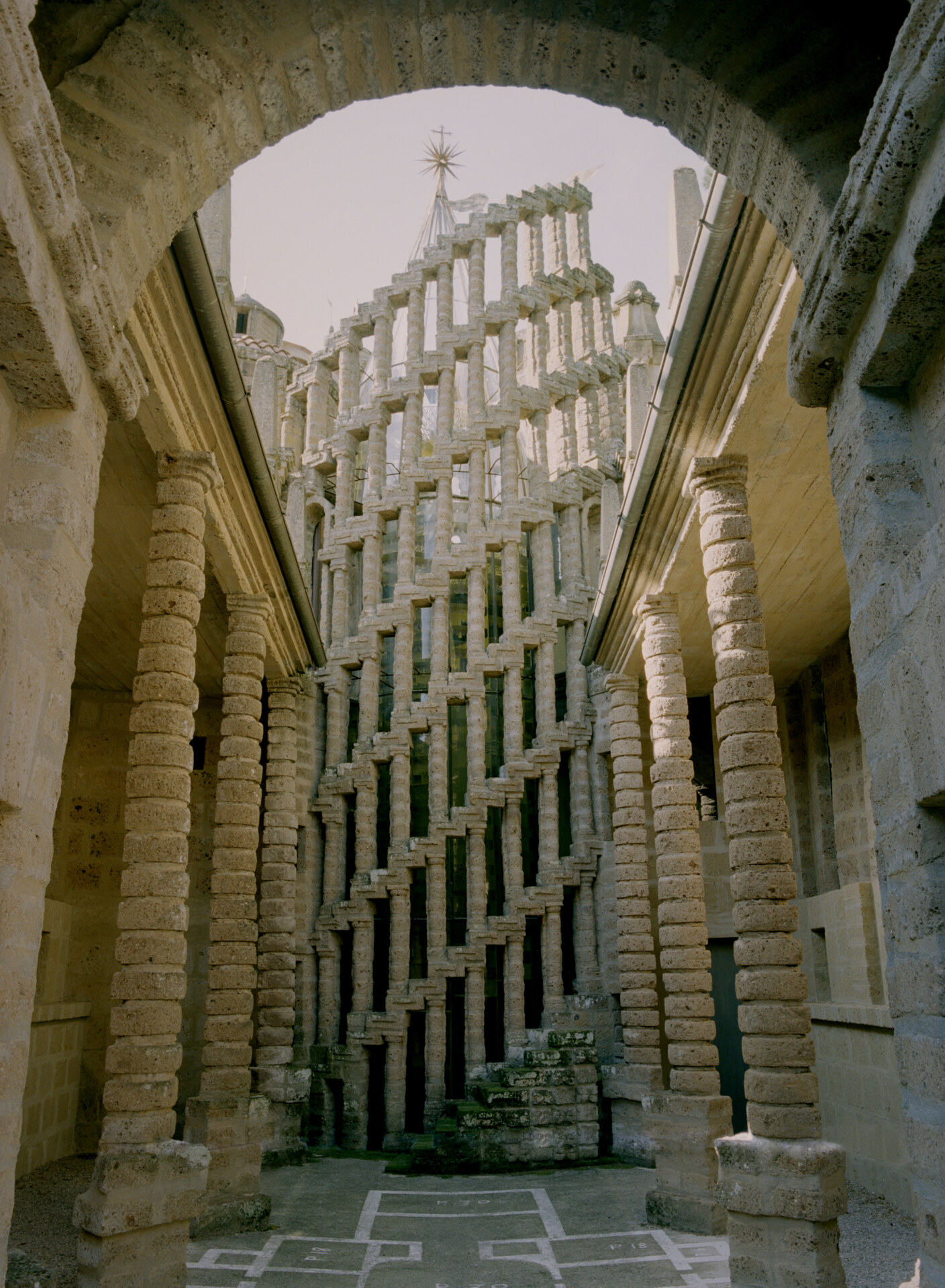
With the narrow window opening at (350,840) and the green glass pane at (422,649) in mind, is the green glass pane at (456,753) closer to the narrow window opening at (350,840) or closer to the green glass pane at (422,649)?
the green glass pane at (422,649)

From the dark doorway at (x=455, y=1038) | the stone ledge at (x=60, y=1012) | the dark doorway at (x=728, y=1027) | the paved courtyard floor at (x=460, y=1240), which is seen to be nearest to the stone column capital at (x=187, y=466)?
the paved courtyard floor at (x=460, y=1240)

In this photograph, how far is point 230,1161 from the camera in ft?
27.7

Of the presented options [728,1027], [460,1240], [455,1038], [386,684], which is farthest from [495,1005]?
[460,1240]

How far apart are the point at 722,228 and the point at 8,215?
13.5ft

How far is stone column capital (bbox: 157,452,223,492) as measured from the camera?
741 centimetres

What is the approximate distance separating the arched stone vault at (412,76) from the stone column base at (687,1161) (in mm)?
7066

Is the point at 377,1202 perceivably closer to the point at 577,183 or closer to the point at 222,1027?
the point at 222,1027

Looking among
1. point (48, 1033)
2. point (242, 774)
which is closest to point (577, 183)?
point (242, 774)

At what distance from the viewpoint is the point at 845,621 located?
36.1 ft

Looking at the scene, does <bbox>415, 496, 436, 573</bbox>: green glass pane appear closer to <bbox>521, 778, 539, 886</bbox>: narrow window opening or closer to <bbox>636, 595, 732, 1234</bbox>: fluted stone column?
<bbox>521, 778, 539, 886</bbox>: narrow window opening

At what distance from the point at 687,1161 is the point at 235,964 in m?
4.32

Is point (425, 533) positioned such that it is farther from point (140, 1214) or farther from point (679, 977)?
point (140, 1214)

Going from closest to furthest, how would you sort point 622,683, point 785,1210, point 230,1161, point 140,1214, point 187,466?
1. point 785,1210
2. point 140,1214
3. point 187,466
4. point 230,1161
5. point 622,683

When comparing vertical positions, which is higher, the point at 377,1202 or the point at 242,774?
the point at 242,774
